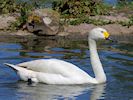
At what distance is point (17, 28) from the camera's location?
1756cm

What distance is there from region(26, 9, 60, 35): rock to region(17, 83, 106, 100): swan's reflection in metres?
6.15

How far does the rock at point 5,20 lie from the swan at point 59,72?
614cm

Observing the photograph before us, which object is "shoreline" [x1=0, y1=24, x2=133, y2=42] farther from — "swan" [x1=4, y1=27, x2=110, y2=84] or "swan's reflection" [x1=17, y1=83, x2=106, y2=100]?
"swan's reflection" [x1=17, y1=83, x2=106, y2=100]

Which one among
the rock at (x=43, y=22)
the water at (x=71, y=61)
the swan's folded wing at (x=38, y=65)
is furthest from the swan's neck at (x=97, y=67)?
the rock at (x=43, y=22)

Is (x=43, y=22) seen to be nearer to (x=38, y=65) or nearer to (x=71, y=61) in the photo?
(x=71, y=61)

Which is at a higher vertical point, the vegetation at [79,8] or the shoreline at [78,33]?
the vegetation at [79,8]

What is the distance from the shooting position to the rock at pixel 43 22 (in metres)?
17.3

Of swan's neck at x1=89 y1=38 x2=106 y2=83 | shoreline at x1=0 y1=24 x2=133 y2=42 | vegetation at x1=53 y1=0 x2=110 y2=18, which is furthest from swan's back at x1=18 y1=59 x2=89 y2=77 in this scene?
vegetation at x1=53 y1=0 x2=110 y2=18

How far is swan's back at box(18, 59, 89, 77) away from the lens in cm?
1130

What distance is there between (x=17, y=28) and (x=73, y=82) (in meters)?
6.62

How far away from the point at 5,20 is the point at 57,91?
7795 mm

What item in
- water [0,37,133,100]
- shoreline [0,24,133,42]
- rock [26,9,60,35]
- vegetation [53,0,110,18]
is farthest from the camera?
vegetation [53,0,110,18]

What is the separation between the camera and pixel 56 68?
11.3 metres

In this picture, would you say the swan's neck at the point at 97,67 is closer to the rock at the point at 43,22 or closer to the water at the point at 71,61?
the water at the point at 71,61
